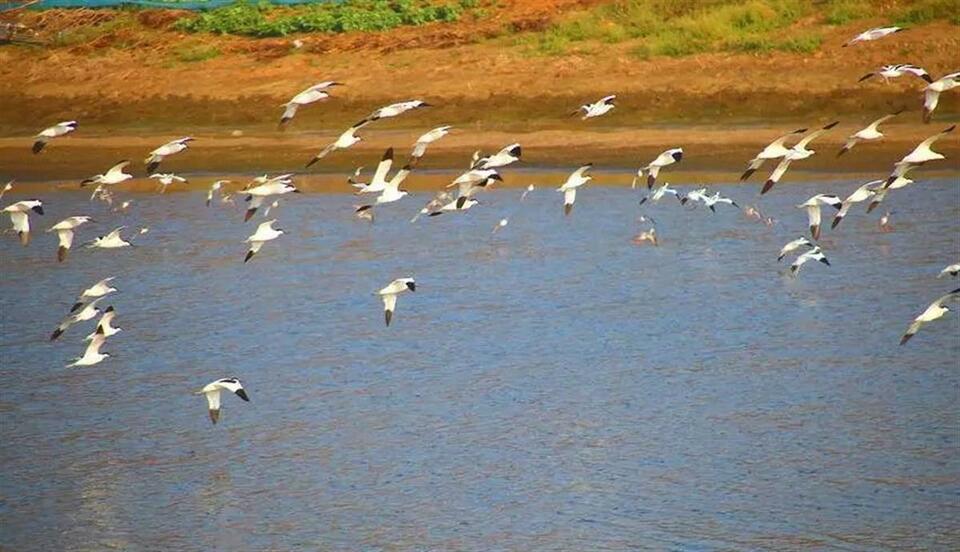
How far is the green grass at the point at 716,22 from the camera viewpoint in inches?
1085

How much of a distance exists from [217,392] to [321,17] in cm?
1719

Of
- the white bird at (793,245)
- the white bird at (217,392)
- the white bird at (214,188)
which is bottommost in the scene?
the white bird at (214,188)

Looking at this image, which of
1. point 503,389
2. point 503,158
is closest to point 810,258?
point 503,158

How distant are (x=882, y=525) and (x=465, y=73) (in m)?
17.2

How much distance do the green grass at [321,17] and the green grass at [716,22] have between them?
2.45 m

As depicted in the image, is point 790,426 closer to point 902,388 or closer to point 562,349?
point 902,388

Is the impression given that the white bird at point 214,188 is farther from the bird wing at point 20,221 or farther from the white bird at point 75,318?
the white bird at point 75,318

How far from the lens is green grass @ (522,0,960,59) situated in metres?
27.6

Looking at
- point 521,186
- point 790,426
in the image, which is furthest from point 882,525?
point 521,186

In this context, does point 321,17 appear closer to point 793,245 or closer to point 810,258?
point 793,245

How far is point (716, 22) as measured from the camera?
28406 millimetres

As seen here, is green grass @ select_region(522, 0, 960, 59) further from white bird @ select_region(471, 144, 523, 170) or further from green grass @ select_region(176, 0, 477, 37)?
white bird @ select_region(471, 144, 523, 170)

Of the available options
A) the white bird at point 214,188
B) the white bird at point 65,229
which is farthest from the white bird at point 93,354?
the white bird at point 214,188

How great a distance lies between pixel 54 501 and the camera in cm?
1322
